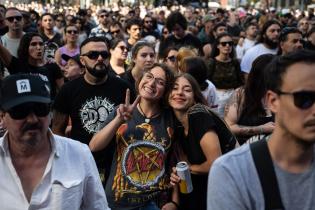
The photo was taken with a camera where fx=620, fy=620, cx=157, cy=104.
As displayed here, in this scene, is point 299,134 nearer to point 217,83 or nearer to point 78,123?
point 78,123

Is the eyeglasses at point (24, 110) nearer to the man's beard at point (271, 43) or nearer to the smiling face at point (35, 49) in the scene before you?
the smiling face at point (35, 49)

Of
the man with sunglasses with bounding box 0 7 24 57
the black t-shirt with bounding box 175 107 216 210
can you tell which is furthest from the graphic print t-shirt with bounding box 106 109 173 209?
the man with sunglasses with bounding box 0 7 24 57

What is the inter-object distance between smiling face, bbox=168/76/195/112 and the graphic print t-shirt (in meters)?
0.24

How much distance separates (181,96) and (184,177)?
0.73 meters

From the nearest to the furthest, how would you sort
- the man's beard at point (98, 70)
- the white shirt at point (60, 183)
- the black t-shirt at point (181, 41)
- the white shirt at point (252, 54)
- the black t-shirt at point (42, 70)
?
the white shirt at point (60, 183), the man's beard at point (98, 70), the black t-shirt at point (42, 70), the white shirt at point (252, 54), the black t-shirt at point (181, 41)

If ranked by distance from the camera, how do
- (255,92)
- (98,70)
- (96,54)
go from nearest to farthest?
(255,92)
(98,70)
(96,54)

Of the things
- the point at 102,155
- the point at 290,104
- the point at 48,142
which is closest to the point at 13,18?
the point at 102,155

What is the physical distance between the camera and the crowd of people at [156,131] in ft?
7.80

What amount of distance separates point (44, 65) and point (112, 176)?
327 cm

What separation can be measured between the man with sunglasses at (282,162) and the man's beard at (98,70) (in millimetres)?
3198

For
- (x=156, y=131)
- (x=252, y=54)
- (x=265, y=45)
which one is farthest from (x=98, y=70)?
(x=265, y=45)

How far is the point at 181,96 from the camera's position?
4.70m

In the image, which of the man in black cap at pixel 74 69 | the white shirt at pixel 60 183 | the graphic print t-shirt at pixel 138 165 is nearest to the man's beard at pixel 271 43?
the man in black cap at pixel 74 69

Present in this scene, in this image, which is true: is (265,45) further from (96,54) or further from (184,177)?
(184,177)
